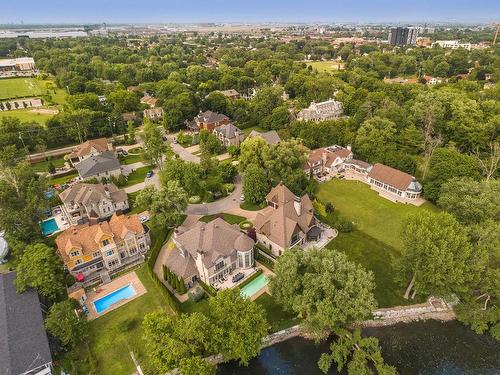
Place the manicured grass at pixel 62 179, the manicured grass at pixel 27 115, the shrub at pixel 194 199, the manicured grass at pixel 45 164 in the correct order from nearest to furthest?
the shrub at pixel 194 199 < the manicured grass at pixel 62 179 < the manicured grass at pixel 45 164 < the manicured grass at pixel 27 115

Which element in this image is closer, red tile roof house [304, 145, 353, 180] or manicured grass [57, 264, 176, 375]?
manicured grass [57, 264, 176, 375]

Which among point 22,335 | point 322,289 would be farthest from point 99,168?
point 322,289

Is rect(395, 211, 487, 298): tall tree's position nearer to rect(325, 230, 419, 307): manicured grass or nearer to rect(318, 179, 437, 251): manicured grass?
rect(325, 230, 419, 307): manicured grass

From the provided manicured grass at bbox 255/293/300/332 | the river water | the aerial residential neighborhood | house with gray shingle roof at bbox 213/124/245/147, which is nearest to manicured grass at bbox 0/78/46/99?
the aerial residential neighborhood

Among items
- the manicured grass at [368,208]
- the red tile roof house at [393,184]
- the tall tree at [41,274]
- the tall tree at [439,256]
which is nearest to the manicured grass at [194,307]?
the tall tree at [41,274]

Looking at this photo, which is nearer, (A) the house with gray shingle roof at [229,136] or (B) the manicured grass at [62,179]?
(B) the manicured grass at [62,179]

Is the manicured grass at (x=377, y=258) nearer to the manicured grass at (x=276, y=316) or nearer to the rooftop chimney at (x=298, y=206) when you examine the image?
the rooftop chimney at (x=298, y=206)

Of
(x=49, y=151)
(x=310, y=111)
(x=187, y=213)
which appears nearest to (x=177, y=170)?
(x=187, y=213)

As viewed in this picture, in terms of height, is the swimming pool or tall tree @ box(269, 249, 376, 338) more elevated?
tall tree @ box(269, 249, 376, 338)
